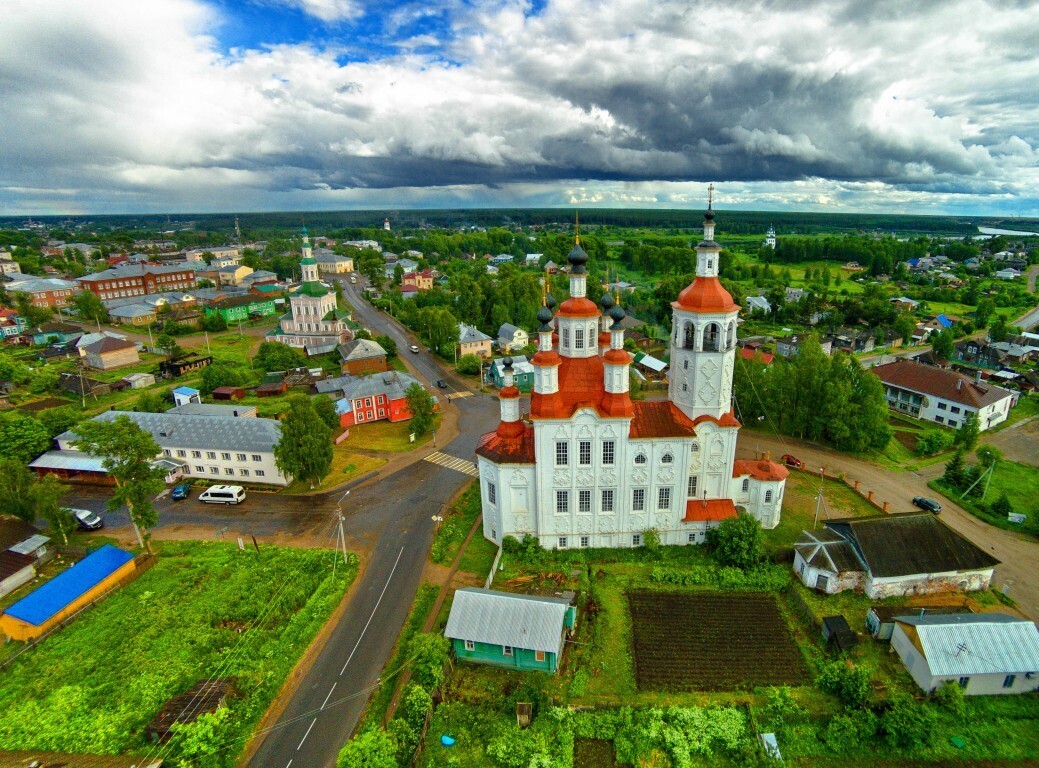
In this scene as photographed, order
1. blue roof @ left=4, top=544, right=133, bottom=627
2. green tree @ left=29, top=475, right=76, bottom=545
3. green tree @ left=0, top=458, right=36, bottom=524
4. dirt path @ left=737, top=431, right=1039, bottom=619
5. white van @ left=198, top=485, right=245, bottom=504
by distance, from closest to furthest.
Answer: blue roof @ left=4, top=544, right=133, bottom=627
dirt path @ left=737, top=431, right=1039, bottom=619
green tree @ left=29, top=475, right=76, bottom=545
green tree @ left=0, top=458, right=36, bottom=524
white van @ left=198, top=485, right=245, bottom=504

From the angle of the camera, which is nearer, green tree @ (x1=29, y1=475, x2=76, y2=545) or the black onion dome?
the black onion dome

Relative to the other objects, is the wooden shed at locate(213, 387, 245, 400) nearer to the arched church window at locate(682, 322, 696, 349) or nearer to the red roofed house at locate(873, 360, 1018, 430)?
the arched church window at locate(682, 322, 696, 349)

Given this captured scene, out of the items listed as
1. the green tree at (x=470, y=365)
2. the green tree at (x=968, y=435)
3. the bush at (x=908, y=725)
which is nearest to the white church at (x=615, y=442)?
the bush at (x=908, y=725)

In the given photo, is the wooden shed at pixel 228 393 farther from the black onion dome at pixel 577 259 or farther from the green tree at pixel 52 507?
the black onion dome at pixel 577 259

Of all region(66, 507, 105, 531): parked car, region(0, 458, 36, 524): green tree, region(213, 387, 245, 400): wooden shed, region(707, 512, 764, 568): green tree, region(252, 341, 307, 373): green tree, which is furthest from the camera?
region(252, 341, 307, 373): green tree

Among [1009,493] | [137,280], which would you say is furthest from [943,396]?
[137,280]

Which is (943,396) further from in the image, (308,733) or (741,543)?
(308,733)

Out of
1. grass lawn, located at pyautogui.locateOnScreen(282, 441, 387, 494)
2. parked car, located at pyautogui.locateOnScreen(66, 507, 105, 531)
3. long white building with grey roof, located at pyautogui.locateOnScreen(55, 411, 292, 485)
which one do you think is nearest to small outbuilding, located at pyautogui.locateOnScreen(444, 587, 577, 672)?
grass lawn, located at pyautogui.locateOnScreen(282, 441, 387, 494)
